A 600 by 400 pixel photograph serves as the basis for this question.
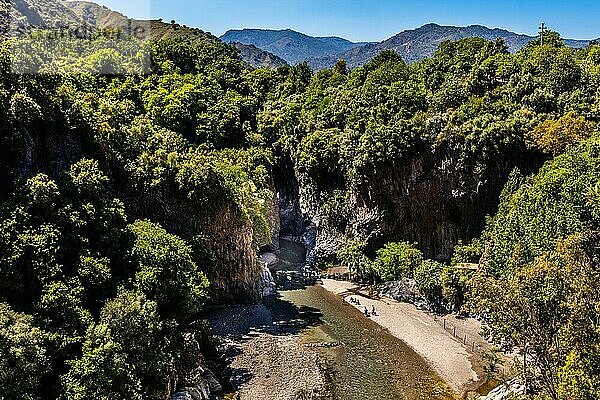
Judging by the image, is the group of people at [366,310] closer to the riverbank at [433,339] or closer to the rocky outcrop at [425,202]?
the riverbank at [433,339]

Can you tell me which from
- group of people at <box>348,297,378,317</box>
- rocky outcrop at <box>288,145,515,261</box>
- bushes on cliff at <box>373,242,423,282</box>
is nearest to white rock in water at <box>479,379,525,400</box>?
group of people at <box>348,297,378,317</box>

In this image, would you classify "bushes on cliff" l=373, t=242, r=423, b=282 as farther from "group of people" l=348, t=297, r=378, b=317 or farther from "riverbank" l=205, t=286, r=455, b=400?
"riverbank" l=205, t=286, r=455, b=400

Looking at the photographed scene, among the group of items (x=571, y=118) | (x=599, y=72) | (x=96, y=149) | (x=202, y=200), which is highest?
(x=599, y=72)

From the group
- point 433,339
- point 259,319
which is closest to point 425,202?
point 433,339

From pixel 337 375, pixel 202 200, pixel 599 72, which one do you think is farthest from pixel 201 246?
pixel 599 72

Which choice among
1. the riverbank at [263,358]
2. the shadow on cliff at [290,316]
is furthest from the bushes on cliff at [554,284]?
the shadow on cliff at [290,316]

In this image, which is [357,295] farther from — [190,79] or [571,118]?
[190,79]
